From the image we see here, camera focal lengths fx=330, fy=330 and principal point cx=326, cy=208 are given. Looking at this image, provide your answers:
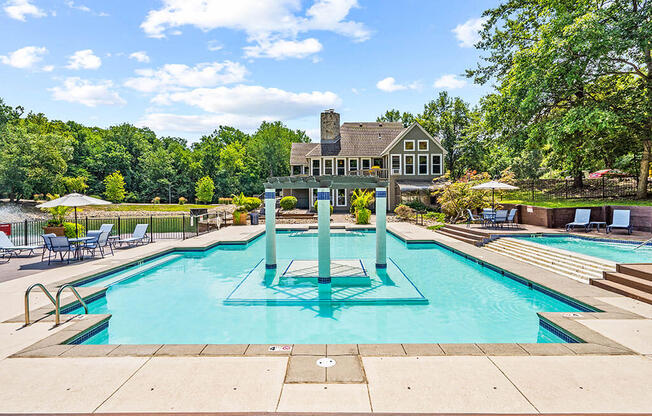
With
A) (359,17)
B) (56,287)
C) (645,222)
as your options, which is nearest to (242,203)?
(359,17)

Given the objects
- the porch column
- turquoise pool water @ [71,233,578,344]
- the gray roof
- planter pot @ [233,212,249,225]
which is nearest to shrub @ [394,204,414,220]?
the gray roof

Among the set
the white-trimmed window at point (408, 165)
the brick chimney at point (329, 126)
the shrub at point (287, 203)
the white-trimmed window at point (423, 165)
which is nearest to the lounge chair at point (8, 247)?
the shrub at point (287, 203)

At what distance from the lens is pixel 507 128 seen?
73.9 ft

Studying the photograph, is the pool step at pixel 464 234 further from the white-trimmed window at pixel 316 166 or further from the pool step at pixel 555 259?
the white-trimmed window at pixel 316 166

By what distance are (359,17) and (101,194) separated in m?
49.6

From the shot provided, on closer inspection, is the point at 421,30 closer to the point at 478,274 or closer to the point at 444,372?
the point at 478,274

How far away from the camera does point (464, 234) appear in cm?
1695

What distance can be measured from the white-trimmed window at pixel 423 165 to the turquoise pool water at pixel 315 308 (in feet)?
72.7

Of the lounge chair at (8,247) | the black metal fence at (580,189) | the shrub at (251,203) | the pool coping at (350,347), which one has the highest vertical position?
the black metal fence at (580,189)

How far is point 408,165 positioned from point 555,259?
23.0m

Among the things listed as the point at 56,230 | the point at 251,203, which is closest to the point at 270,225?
the point at 56,230

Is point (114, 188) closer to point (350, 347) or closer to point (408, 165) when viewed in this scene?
point (408, 165)

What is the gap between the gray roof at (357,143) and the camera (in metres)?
35.1

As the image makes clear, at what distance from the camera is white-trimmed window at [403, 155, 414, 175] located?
3288cm
